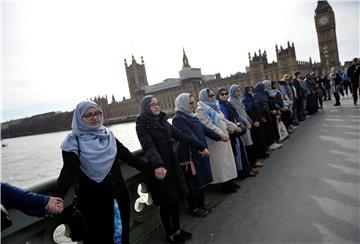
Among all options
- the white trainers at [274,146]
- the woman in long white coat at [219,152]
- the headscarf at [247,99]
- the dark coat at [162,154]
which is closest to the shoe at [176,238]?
the dark coat at [162,154]

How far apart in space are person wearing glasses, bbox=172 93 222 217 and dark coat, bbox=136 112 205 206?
472 millimetres

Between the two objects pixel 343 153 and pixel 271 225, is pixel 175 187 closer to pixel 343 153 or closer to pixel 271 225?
pixel 271 225

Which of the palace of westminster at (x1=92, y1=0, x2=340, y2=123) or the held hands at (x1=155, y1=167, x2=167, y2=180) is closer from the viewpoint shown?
the held hands at (x1=155, y1=167, x2=167, y2=180)

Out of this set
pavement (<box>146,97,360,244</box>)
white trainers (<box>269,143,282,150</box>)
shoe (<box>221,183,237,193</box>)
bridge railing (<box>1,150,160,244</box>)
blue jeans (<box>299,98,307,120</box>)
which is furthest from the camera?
blue jeans (<box>299,98,307,120</box>)

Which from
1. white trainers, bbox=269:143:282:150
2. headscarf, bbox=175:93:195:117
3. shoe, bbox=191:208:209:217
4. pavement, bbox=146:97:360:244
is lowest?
white trainers, bbox=269:143:282:150

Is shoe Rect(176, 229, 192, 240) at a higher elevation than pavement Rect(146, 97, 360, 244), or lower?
→ higher

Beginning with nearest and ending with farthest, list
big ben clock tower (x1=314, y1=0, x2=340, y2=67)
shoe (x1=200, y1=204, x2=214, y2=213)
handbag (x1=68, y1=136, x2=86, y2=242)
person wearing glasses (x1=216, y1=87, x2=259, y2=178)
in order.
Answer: handbag (x1=68, y1=136, x2=86, y2=242), shoe (x1=200, y1=204, x2=214, y2=213), person wearing glasses (x1=216, y1=87, x2=259, y2=178), big ben clock tower (x1=314, y1=0, x2=340, y2=67)

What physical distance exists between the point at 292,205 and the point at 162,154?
63.6 inches

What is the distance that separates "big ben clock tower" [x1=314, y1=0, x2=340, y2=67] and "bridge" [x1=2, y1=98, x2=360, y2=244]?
77105mm

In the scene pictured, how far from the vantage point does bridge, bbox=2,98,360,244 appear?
278 centimetres

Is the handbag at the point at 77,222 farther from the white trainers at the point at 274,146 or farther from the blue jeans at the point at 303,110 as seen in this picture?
the blue jeans at the point at 303,110

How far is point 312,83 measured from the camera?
42.0ft

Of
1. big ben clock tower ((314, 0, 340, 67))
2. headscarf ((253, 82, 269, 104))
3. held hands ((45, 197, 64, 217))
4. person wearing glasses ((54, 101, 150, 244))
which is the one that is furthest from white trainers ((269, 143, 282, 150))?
big ben clock tower ((314, 0, 340, 67))

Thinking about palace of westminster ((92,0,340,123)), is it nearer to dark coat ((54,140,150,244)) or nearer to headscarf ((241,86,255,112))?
headscarf ((241,86,255,112))
